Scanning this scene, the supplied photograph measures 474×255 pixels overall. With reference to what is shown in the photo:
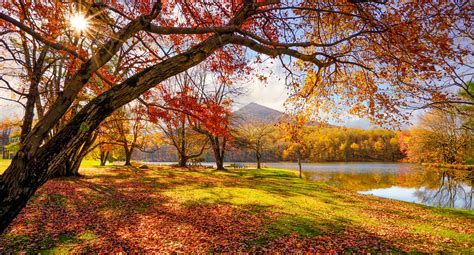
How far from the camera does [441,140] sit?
42531 mm

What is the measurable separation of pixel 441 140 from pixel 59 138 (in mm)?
55449

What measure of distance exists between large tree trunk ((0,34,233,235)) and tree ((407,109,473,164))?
47.3 metres

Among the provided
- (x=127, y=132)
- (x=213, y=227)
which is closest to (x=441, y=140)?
(x=213, y=227)

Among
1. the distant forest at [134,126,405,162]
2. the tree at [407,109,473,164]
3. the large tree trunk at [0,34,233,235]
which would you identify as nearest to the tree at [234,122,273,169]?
the tree at [407,109,473,164]

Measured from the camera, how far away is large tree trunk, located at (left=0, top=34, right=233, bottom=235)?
3.07 meters

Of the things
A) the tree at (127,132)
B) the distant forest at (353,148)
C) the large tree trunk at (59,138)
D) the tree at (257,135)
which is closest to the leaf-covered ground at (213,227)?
the large tree trunk at (59,138)

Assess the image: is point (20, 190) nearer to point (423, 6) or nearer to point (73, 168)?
point (423, 6)

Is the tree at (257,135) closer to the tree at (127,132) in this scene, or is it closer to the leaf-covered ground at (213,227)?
the tree at (127,132)

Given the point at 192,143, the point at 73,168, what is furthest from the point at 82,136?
the point at 192,143

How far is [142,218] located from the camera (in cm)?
731

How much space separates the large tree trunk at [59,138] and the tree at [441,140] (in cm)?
4730

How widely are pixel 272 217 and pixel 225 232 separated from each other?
91.9 inches

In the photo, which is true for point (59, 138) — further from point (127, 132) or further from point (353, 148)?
point (353, 148)

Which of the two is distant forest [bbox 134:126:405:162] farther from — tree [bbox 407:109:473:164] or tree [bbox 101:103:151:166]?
tree [bbox 101:103:151:166]
